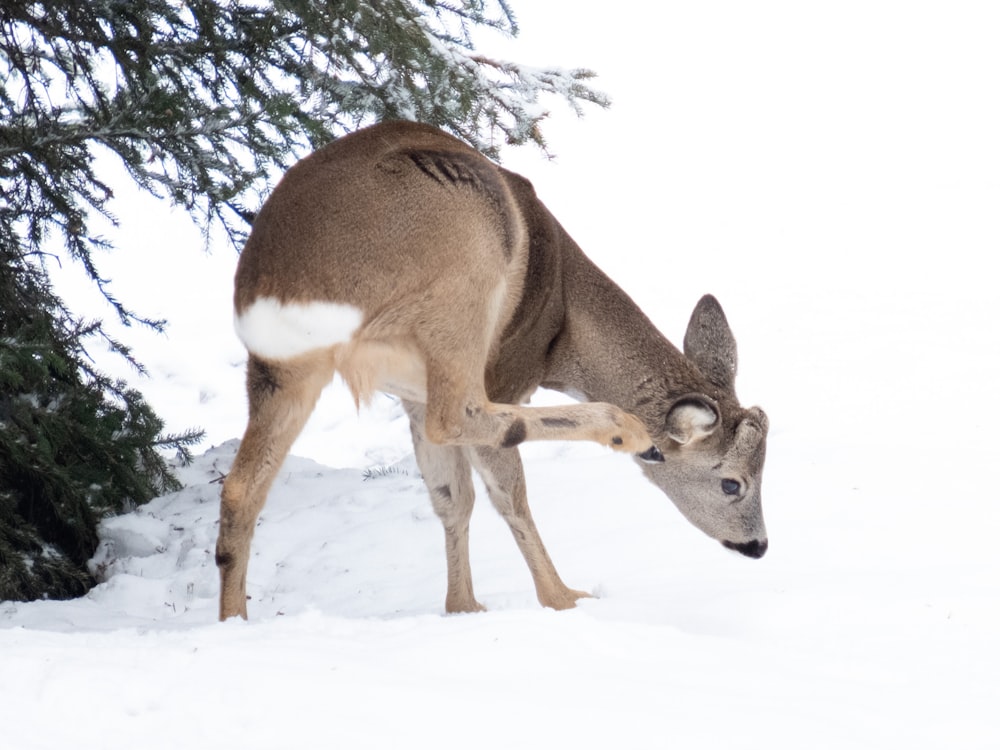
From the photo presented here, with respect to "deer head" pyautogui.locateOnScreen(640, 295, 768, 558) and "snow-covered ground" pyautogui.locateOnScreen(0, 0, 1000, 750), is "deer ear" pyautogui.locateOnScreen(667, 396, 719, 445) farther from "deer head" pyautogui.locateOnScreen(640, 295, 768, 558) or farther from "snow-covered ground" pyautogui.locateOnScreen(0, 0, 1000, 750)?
"snow-covered ground" pyautogui.locateOnScreen(0, 0, 1000, 750)

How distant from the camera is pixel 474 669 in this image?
3.58 meters

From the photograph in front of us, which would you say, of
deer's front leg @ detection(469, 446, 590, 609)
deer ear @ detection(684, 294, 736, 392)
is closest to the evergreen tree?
deer ear @ detection(684, 294, 736, 392)

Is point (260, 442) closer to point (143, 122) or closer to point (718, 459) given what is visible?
point (143, 122)

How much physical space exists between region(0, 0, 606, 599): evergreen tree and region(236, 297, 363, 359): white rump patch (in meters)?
1.05

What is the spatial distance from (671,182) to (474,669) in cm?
1368

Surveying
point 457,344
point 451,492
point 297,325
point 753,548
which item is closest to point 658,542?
point 753,548

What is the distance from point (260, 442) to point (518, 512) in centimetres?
133

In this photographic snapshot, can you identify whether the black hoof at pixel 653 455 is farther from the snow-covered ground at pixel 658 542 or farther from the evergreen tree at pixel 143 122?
the evergreen tree at pixel 143 122

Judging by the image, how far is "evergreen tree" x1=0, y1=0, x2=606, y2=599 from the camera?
5336 mm

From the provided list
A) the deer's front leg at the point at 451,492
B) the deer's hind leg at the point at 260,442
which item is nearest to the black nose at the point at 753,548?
the deer's front leg at the point at 451,492

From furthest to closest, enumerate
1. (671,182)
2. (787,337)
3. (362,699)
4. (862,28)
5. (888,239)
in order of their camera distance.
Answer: (862,28), (671,182), (888,239), (787,337), (362,699)

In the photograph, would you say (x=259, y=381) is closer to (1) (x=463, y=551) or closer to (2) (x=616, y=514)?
(1) (x=463, y=551)

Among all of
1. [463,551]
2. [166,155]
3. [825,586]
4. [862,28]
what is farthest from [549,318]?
[862,28]

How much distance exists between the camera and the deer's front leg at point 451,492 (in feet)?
18.7
